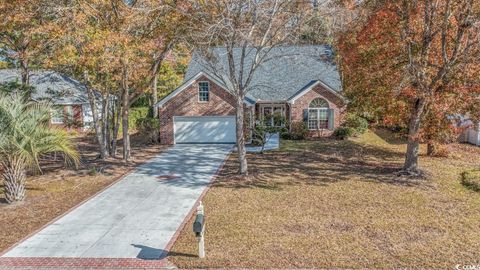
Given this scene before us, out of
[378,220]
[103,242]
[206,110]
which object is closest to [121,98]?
[206,110]

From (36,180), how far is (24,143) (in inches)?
189

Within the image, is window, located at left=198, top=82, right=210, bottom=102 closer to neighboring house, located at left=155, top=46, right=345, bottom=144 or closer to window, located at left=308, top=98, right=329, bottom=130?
neighboring house, located at left=155, top=46, right=345, bottom=144

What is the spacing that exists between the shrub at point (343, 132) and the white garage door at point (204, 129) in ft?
24.8

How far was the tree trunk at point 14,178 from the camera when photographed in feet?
42.8

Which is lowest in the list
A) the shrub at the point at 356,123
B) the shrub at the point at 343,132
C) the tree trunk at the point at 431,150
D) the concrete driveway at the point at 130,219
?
the concrete driveway at the point at 130,219

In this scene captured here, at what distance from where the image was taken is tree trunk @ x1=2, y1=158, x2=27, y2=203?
13.0 metres

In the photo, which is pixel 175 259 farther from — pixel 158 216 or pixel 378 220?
pixel 378 220

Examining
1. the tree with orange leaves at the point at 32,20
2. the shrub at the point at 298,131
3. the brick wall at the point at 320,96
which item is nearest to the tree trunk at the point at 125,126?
the tree with orange leaves at the point at 32,20

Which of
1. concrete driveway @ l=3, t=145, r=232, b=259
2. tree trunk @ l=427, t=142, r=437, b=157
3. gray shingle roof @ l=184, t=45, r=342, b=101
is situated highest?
gray shingle roof @ l=184, t=45, r=342, b=101

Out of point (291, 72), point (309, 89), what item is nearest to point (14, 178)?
point (309, 89)

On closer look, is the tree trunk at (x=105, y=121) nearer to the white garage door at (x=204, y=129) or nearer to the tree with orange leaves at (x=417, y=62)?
the white garage door at (x=204, y=129)

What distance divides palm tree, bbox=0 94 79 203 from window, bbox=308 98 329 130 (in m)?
17.5

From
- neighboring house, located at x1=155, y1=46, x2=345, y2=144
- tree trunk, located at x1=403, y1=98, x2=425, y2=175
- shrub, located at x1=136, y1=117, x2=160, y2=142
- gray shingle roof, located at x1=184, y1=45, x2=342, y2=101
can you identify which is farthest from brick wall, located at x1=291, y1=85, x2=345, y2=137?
tree trunk, located at x1=403, y1=98, x2=425, y2=175

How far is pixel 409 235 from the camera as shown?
9992mm
